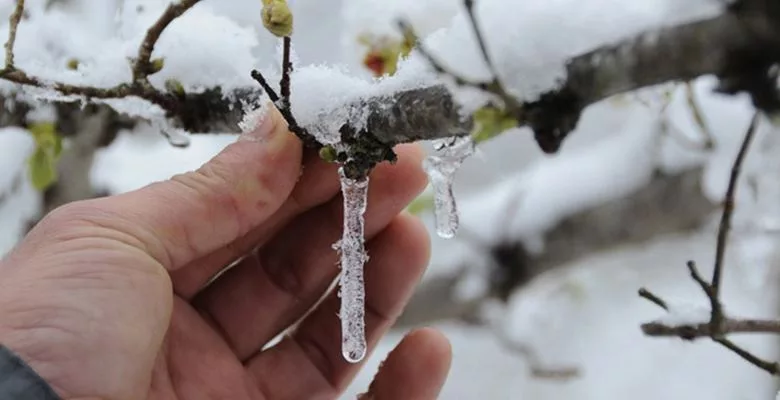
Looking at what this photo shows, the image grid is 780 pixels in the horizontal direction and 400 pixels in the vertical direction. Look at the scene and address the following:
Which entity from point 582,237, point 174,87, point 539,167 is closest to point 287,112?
point 174,87

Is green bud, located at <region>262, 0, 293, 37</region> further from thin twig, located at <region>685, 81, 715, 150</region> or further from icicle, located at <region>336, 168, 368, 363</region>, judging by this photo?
thin twig, located at <region>685, 81, 715, 150</region>

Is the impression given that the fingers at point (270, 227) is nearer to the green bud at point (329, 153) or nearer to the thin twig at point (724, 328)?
the green bud at point (329, 153)

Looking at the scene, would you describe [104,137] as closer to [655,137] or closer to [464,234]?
[464,234]

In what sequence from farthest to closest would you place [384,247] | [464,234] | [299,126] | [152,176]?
1. [464,234]
2. [152,176]
3. [384,247]
4. [299,126]

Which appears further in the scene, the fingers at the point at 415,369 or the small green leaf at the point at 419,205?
the small green leaf at the point at 419,205

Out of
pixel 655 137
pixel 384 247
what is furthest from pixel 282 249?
pixel 655 137

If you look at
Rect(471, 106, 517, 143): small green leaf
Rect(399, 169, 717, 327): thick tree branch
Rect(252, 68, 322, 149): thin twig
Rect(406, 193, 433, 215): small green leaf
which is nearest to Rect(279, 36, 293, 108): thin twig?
Rect(252, 68, 322, 149): thin twig

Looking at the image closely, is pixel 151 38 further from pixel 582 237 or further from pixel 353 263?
pixel 582 237

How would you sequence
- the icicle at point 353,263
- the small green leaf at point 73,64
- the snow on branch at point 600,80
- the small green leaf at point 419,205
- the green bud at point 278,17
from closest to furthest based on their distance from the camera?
the snow on branch at point 600,80
the green bud at point 278,17
the icicle at point 353,263
the small green leaf at point 73,64
the small green leaf at point 419,205

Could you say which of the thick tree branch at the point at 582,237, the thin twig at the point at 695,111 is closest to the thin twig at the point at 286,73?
the thin twig at the point at 695,111
